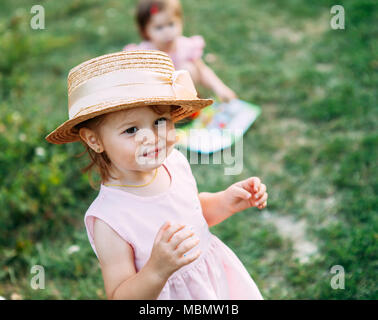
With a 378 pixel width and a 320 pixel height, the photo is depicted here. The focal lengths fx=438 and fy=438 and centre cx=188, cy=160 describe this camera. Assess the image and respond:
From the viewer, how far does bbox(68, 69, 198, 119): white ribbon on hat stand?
4.24 ft

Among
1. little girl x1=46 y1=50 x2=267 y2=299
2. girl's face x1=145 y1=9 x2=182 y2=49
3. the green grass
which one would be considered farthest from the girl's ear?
girl's face x1=145 y1=9 x2=182 y2=49

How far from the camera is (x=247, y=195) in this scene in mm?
1536

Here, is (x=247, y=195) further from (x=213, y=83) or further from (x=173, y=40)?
(x=173, y=40)

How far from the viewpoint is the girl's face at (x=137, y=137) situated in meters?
1.33

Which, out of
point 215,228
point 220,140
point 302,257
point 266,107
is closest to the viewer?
point 302,257

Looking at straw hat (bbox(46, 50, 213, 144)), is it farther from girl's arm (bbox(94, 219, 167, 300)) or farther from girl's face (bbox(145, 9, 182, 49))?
girl's face (bbox(145, 9, 182, 49))

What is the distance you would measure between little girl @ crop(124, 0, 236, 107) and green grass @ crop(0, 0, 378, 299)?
0.30 m

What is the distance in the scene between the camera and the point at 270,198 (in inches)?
103

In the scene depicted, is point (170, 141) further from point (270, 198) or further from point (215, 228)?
point (270, 198)

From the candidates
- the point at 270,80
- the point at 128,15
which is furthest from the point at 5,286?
the point at 128,15

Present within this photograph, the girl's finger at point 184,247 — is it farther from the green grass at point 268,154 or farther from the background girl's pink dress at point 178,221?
the green grass at point 268,154

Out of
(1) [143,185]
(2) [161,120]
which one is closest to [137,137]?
(2) [161,120]

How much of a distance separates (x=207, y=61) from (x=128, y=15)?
1591mm

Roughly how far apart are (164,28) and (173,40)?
0.41ft
